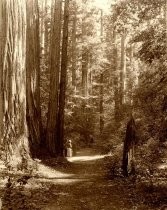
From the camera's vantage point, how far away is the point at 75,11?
106 ft

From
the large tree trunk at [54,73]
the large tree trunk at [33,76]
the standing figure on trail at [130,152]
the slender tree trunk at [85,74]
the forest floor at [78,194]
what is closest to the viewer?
the forest floor at [78,194]

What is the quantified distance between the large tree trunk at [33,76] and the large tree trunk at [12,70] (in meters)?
1.81

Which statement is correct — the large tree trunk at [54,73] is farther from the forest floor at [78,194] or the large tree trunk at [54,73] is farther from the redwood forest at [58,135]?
the forest floor at [78,194]

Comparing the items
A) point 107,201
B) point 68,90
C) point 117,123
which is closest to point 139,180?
point 107,201

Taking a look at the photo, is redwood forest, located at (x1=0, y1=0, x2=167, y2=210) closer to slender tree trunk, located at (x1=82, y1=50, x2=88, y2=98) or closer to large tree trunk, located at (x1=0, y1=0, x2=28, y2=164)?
large tree trunk, located at (x1=0, y1=0, x2=28, y2=164)

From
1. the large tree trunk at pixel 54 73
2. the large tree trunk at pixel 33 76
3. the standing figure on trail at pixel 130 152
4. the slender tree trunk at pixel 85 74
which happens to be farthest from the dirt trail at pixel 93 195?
the slender tree trunk at pixel 85 74

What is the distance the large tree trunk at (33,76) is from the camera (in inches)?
542

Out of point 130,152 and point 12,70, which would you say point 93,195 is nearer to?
point 130,152

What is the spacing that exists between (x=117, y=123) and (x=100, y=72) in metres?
9.14

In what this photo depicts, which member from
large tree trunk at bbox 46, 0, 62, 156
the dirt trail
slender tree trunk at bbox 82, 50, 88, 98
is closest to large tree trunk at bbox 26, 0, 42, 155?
large tree trunk at bbox 46, 0, 62, 156

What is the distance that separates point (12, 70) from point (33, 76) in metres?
2.86

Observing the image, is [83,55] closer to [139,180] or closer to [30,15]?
[30,15]

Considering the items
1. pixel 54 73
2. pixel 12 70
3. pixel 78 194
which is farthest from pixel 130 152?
pixel 54 73

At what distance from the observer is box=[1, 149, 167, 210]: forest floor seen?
25.3 feet
